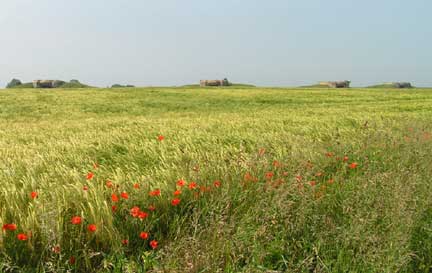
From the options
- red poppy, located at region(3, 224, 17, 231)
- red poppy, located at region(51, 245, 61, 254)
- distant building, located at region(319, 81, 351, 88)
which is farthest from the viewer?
distant building, located at region(319, 81, 351, 88)

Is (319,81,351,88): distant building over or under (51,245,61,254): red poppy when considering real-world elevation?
over

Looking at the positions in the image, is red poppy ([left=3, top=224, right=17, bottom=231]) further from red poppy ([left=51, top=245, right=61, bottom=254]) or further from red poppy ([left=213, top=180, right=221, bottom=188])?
red poppy ([left=213, top=180, right=221, bottom=188])

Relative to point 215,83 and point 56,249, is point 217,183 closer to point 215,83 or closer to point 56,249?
point 56,249

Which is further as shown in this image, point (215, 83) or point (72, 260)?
point (215, 83)

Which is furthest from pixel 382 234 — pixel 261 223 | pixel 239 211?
pixel 239 211

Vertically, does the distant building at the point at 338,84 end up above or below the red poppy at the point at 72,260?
above

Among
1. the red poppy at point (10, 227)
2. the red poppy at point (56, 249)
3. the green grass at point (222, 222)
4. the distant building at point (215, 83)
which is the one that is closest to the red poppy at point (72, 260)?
the green grass at point (222, 222)

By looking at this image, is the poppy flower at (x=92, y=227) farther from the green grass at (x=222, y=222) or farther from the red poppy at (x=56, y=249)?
the red poppy at (x=56, y=249)

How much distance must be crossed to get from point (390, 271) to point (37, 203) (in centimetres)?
243

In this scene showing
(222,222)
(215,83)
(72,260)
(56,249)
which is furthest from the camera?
(215,83)

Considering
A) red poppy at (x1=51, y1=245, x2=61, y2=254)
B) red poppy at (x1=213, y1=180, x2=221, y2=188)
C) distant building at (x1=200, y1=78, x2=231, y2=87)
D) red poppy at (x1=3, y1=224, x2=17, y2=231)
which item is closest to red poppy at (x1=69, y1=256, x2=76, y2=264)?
red poppy at (x1=51, y1=245, x2=61, y2=254)

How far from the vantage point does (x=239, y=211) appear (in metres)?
2.59

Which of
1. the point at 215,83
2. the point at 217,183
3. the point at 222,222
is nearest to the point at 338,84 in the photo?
the point at 215,83

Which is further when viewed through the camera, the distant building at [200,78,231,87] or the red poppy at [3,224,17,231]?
the distant building at [200,78,231,87]
